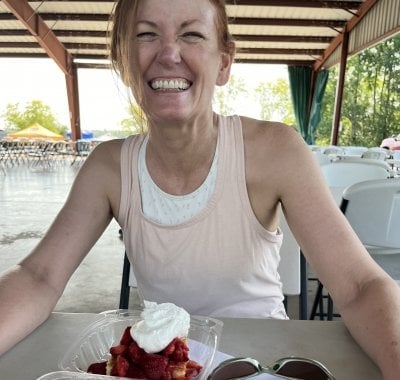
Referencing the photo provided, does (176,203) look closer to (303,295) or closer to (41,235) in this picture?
(303,295)

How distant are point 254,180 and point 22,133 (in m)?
15.9

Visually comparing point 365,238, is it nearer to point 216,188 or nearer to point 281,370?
point 216,188

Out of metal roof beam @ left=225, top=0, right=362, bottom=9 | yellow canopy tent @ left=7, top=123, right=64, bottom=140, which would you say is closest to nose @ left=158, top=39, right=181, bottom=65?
metal roof beam @ left=225, top=0, right=362, bottom=9

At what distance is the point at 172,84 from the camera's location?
0.93 metres

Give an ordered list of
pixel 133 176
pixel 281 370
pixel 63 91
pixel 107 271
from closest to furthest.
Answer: pixel 281 370 → pixel 133 176 → pixel 107 271 → pixel 63 91

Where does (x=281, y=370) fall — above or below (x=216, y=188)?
below

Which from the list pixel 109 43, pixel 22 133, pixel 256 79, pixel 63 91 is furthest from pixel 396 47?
pixel 109 43

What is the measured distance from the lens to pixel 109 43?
3.60ft

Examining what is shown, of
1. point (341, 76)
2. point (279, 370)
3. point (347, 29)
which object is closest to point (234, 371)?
point (279, 370)

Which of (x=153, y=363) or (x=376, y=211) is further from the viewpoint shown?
(x=376, y=211)

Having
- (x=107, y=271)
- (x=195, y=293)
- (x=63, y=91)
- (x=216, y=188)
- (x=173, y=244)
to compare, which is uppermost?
(x=63, y=91)

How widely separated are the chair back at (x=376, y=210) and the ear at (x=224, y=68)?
0.84 metres

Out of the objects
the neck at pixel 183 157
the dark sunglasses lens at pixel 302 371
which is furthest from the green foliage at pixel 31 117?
the dark sunglasses lens at pixel 302 371

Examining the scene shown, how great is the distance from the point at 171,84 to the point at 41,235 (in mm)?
3199
